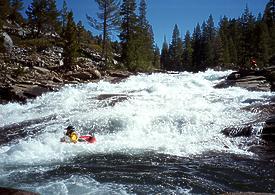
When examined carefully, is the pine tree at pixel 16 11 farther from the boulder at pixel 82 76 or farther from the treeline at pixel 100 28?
the boulder at pixel 82 76

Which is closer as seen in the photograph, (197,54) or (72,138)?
(72,138)

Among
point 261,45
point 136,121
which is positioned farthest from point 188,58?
point 136,121

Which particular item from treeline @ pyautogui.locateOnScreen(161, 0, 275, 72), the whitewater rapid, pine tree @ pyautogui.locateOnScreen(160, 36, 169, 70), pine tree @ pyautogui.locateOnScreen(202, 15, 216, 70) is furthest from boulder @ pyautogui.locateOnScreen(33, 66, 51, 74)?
pine tree @ pyautogui.locateOnScreen(160, 36, 169, 70)

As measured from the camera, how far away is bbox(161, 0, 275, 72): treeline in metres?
53.8

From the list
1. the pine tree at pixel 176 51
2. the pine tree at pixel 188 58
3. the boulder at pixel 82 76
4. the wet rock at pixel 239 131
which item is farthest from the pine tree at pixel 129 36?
the pine tree at pixel 176 51

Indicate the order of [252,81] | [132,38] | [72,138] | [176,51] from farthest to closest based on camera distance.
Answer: [176,51], [132,38], [252,81], [72,138]

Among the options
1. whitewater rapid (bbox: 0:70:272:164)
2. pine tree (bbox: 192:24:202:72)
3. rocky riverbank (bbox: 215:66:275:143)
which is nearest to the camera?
whitewater rapid (bbox: 0:70:272:164)

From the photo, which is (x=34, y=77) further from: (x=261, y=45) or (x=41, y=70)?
(x=261, y=45)

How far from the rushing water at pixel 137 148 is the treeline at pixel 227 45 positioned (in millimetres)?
36771

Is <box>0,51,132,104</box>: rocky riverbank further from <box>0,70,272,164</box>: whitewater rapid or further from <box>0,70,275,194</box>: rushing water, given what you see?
<box>0,70,275,194</box>: rushing water

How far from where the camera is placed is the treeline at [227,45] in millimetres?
53781

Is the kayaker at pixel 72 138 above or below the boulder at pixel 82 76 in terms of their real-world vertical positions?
below

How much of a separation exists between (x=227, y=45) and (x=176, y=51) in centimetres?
3177

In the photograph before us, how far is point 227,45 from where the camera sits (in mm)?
70250
